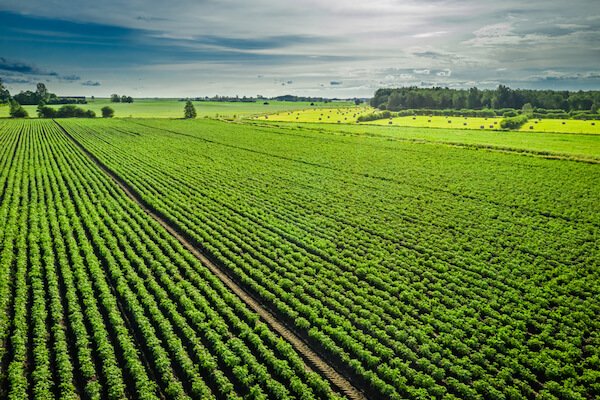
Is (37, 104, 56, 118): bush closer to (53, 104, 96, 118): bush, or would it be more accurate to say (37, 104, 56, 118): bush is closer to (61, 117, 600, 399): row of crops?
(53, 104, 96, 118): bush

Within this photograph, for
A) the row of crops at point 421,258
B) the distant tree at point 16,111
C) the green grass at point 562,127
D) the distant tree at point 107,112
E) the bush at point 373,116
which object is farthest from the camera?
the distant tree at point 107,112

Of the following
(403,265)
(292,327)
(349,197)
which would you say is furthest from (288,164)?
(292,327)

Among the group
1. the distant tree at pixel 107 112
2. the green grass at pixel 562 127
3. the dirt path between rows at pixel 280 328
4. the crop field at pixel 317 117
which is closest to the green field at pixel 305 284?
the dirt path between rows at pixel 280 328

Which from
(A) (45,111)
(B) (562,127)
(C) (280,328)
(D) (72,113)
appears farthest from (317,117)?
(C) (280,328)

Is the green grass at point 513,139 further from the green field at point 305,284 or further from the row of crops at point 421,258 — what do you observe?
the green field at point 305,284

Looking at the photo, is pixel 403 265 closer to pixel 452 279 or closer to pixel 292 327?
pixel 452 279

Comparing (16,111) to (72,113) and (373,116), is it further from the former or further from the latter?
(373,116)
